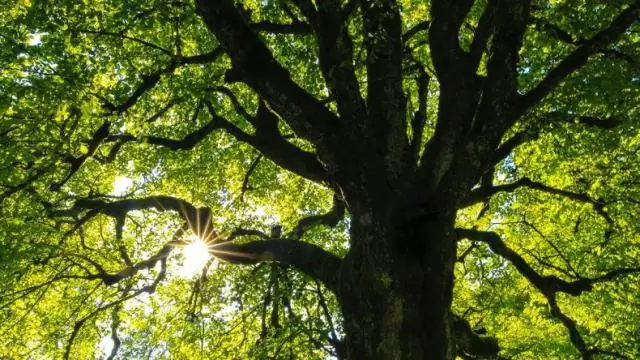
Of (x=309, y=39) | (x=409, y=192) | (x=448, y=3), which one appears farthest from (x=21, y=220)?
(x=448, y=3)

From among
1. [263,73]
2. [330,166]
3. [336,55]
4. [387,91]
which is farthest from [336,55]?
[330,166]

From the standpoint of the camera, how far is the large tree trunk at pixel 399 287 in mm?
5855

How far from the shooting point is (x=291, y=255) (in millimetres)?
8047

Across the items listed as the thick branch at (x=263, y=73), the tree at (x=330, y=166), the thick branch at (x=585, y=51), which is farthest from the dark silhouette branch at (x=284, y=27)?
the thick branch at (x=585, y=51)

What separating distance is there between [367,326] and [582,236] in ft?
38.5

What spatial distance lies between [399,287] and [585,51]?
4008 millimetres

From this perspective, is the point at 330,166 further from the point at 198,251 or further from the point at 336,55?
the point at 198,251

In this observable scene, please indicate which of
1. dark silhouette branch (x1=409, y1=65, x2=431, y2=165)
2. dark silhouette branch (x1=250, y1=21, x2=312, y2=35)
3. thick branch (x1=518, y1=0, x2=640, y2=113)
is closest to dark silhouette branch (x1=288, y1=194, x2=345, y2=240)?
dark silhouette branch (x1=409, y1=65, x2=431, y2=165)

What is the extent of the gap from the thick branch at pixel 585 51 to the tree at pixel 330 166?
0.03 meters

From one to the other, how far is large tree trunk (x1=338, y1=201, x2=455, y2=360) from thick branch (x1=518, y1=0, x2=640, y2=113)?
6.47ft

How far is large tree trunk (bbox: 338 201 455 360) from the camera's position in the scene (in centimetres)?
586

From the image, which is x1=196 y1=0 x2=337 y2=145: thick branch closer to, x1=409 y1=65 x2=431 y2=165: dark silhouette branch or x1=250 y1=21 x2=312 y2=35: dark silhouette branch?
x1=409 y1=65 x2=431 y2=165: dark silhouette branch

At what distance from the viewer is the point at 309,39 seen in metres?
10.7

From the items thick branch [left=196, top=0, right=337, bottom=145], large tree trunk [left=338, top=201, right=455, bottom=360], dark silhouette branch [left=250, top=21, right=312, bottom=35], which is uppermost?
dark silhouette branch [left=250, top=21, right=312, bottom=35]
